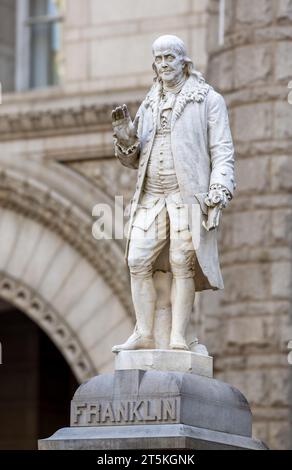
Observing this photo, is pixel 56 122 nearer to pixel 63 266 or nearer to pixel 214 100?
pixel 63 266

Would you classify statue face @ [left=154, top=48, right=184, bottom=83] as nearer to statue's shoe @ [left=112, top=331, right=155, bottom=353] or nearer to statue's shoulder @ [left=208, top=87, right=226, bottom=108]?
statue's shoulder @ [left=208, top=87, right=226, bottom=108]

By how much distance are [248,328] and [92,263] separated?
244 cm

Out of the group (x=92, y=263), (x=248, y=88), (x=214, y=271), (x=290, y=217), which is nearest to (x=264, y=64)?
(x=248, y=88)

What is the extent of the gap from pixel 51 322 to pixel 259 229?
9.98 ft

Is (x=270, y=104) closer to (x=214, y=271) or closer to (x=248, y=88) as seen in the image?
(x=248, y=88)

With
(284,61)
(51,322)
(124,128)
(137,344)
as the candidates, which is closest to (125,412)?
(137,344)

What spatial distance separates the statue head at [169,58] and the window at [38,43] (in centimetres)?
787

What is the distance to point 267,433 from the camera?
21.4m

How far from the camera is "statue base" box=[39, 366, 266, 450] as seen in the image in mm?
15438

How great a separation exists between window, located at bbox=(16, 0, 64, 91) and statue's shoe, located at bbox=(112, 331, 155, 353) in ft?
28.0

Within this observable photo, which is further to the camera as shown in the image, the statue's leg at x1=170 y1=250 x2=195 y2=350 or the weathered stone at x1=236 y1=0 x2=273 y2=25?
the weathered stone at x1=236 y1=0 x2=273 y2=25

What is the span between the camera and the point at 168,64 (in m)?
16.4

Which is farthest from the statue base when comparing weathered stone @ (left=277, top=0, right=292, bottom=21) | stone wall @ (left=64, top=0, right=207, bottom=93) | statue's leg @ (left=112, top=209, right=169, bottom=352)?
stone wall @ (left=64, top=0, right=207, bottom=93)

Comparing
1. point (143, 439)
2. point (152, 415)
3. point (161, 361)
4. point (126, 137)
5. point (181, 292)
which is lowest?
point (143, 439)
